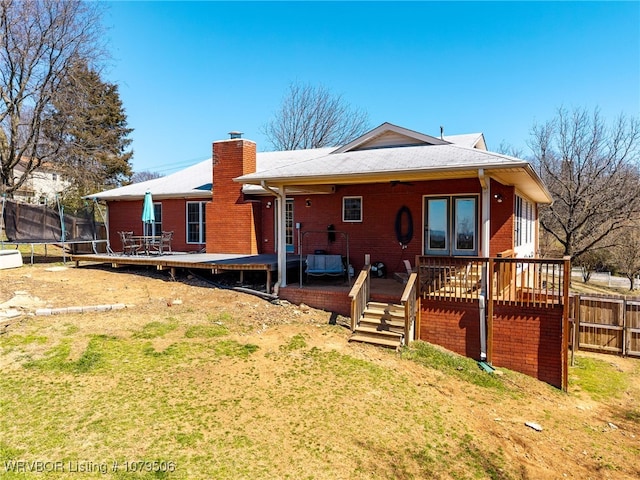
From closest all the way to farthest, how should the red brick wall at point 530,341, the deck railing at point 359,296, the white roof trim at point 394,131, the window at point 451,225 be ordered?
the red brick wall at point 530,341 → the deck railing at point 359,296 → the window at point 451,225 → the white roof trim at point 394,131

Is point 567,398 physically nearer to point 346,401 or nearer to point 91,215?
point 346,401

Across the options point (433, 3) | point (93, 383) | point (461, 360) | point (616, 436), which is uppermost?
point (433, 3)

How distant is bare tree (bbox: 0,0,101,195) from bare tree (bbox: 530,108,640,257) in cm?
2667

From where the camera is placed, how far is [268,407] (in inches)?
219

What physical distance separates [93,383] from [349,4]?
673 inches

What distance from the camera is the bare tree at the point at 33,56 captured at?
18.8m

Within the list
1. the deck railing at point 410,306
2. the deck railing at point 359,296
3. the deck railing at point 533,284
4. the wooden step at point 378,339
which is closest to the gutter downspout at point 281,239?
the deck railing at point 359,296

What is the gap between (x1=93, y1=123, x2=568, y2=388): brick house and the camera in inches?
334

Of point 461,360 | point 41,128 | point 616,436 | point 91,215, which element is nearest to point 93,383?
point 461,360

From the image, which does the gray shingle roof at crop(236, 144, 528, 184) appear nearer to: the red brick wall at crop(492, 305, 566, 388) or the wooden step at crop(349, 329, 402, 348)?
the red brick wall at crop(492, 305, 566, 388)

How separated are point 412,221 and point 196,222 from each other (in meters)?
8.42

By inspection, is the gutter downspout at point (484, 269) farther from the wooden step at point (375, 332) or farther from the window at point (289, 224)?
the window at point (289, 224)

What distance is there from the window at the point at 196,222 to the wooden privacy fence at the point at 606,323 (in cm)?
1278

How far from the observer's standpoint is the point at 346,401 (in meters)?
5.88
